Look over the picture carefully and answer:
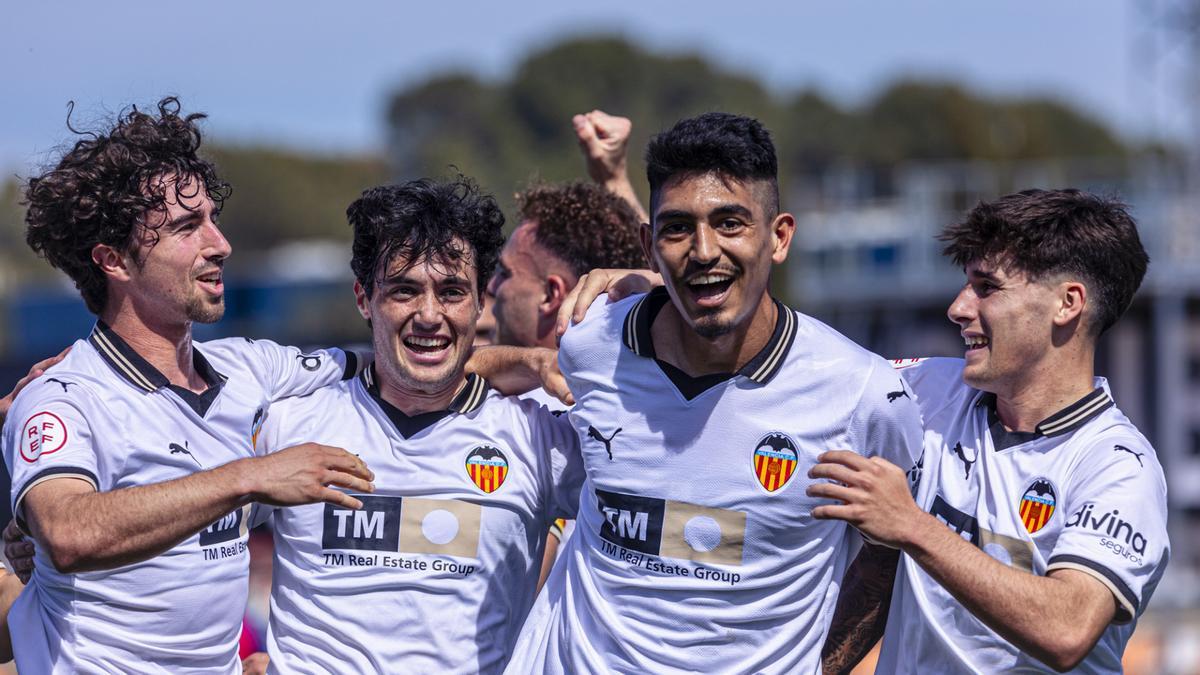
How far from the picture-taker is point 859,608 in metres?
5.01

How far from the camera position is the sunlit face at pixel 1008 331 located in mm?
4613

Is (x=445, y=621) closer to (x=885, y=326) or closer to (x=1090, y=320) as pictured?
(x=1090, y=320)

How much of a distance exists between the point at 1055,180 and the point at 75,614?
93.2 feet

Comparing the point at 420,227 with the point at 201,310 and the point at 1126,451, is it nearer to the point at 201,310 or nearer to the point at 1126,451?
the point at 201,310

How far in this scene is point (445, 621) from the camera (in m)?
4.70

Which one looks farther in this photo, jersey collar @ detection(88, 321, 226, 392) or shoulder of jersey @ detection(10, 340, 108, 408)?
jersey collar @ detection(88, 321, 226, 392)

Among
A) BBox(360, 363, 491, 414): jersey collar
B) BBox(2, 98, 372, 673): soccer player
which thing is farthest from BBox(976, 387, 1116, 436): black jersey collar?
BBox(2, 98, 372, 673): soccer player

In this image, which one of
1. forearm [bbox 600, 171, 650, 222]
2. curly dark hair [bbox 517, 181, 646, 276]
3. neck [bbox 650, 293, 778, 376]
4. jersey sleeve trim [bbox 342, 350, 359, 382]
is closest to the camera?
neck [bbox 650, 293, 778, 376]

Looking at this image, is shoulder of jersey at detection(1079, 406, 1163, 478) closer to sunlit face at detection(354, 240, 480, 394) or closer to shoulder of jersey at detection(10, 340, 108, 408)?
sunlit face at detection(354, 240, 480, 394)

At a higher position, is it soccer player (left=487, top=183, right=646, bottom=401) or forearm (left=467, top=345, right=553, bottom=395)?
soccer player (left=487, top=183, right=646, bottom=401)

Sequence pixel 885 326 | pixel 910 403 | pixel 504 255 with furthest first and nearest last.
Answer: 1. pixel 885 326
2. pixel 504 255
3. pixel 910 403

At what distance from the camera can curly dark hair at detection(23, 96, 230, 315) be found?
15.6 feet

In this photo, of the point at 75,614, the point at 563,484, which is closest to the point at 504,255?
the point at 563,484

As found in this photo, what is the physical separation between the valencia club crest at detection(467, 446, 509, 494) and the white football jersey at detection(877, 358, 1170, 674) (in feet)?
4.66
